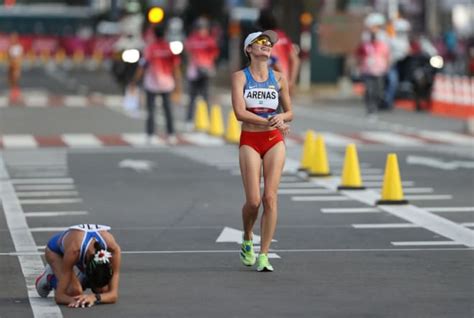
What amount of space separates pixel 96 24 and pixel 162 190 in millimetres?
93209

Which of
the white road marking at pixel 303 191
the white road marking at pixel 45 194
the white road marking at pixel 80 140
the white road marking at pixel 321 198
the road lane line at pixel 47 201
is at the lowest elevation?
the white road marking at pixel 80 140

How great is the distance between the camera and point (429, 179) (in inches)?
785

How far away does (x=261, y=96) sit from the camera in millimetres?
12203

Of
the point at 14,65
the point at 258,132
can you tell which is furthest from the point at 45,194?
the point at 14,65

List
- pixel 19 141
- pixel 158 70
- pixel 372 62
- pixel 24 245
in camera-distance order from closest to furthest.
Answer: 1. pixel 24 245
2. pixel 158 70
3. pixel 19 141
4. pixel 372 62

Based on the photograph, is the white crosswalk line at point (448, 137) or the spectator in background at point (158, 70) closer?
the spectator in background at point (158, 70)

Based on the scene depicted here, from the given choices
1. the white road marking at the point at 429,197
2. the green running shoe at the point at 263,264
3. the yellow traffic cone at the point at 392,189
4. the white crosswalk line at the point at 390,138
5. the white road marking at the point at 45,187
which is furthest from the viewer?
the white crosswalk line at the point at 390,138

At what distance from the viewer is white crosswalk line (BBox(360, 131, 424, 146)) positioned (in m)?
26.7

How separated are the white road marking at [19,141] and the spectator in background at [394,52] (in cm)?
1135

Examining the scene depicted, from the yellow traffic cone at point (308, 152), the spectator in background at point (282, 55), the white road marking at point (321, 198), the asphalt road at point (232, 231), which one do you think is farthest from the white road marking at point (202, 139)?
the white road marking at point (321, 198)

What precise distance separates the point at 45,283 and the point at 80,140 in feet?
56.5

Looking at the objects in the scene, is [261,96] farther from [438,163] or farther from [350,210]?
[438,163]

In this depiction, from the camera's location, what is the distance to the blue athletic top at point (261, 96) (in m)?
12.2

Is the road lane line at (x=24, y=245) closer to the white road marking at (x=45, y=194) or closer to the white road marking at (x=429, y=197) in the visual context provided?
the white road marking at (x=45, y=194)
